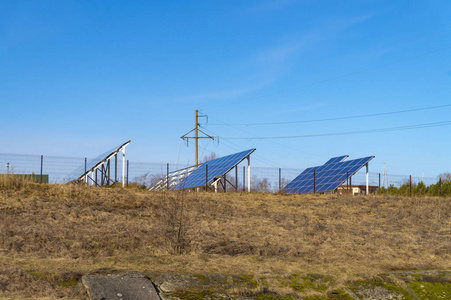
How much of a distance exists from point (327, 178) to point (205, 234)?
1838 cm

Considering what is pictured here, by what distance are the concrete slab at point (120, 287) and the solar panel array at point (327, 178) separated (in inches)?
900

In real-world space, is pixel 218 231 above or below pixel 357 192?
below

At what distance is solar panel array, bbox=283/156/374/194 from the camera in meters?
28.8

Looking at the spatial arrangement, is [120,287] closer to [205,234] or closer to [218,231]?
[205,234]

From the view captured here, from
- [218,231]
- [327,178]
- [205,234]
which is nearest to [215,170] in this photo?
[327,178]

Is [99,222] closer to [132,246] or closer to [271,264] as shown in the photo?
[132,246]

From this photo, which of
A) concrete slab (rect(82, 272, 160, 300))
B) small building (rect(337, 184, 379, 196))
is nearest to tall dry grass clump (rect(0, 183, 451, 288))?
concrete slab (rect(82, 272, 160, 300))

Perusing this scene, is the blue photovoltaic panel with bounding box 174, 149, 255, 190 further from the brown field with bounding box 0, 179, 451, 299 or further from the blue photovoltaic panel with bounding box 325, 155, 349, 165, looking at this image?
the blue photovoltaic panel with bounding box 325, 155, 349, 165

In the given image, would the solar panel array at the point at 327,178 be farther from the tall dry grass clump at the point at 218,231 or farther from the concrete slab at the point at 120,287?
the concrete slab at the point at 120,287

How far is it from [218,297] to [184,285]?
585 millimetres

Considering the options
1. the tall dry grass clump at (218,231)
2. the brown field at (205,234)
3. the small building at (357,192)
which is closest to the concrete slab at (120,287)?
the brown field at (205,234)

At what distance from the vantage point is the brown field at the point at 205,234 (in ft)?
26.2

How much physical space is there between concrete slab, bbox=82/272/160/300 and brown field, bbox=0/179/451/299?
266mm

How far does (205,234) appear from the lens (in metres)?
13.7
